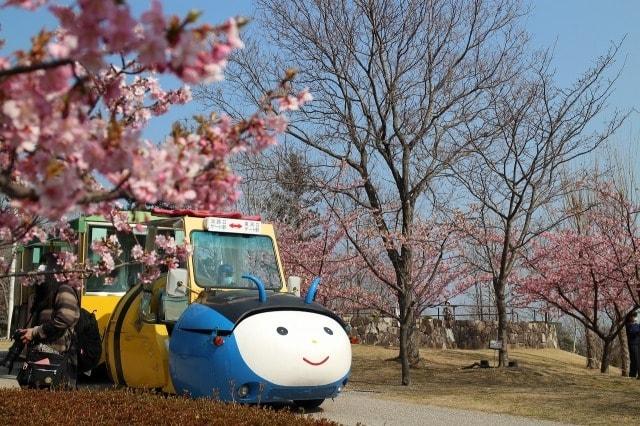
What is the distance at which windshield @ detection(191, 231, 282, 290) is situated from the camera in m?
9.51

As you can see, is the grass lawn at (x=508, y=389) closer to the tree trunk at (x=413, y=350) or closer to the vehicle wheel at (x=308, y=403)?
the tree trunk at (x=413, y=350)

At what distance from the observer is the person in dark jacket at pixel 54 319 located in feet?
23.9

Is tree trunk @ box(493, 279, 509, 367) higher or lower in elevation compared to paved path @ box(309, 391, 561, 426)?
higher

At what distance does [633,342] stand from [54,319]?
1579 cm

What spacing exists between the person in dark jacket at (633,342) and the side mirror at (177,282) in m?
13.7

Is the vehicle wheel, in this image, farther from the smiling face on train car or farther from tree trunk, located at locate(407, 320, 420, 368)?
tree trunk, located at locate(407, 320, 420, 368)

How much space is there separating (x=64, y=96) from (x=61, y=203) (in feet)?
1.10

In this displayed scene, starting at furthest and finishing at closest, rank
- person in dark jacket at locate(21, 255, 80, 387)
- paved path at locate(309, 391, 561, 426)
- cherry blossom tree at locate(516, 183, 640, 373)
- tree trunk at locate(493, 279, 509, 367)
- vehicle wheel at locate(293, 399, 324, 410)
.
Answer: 1. cherry blossom tree at locate(516, 183, 640, 373)
2. tree trunk at locate(493, 279, 509, 367)
3. vehicle wheel at locate(293, 399, 324, 410)
4. paved path at locate(309, 391, 561, 426)
5. person in dark jacket at locate(21, 255, 80, 387)

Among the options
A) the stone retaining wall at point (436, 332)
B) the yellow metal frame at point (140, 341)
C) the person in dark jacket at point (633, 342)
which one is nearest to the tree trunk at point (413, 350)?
the person in dark jacket at point (633, 342)

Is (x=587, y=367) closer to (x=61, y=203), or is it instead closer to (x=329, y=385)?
(x=329, y=385)

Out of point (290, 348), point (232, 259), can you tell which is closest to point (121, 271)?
point (232, 259)

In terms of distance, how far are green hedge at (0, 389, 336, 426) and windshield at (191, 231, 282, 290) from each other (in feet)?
8.36

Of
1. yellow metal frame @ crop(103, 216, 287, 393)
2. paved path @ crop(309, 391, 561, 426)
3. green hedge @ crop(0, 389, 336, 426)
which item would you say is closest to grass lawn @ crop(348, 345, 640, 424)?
paved path @ crop(309, 391, 561, 426)

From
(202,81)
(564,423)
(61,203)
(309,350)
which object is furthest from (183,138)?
(564,423)
